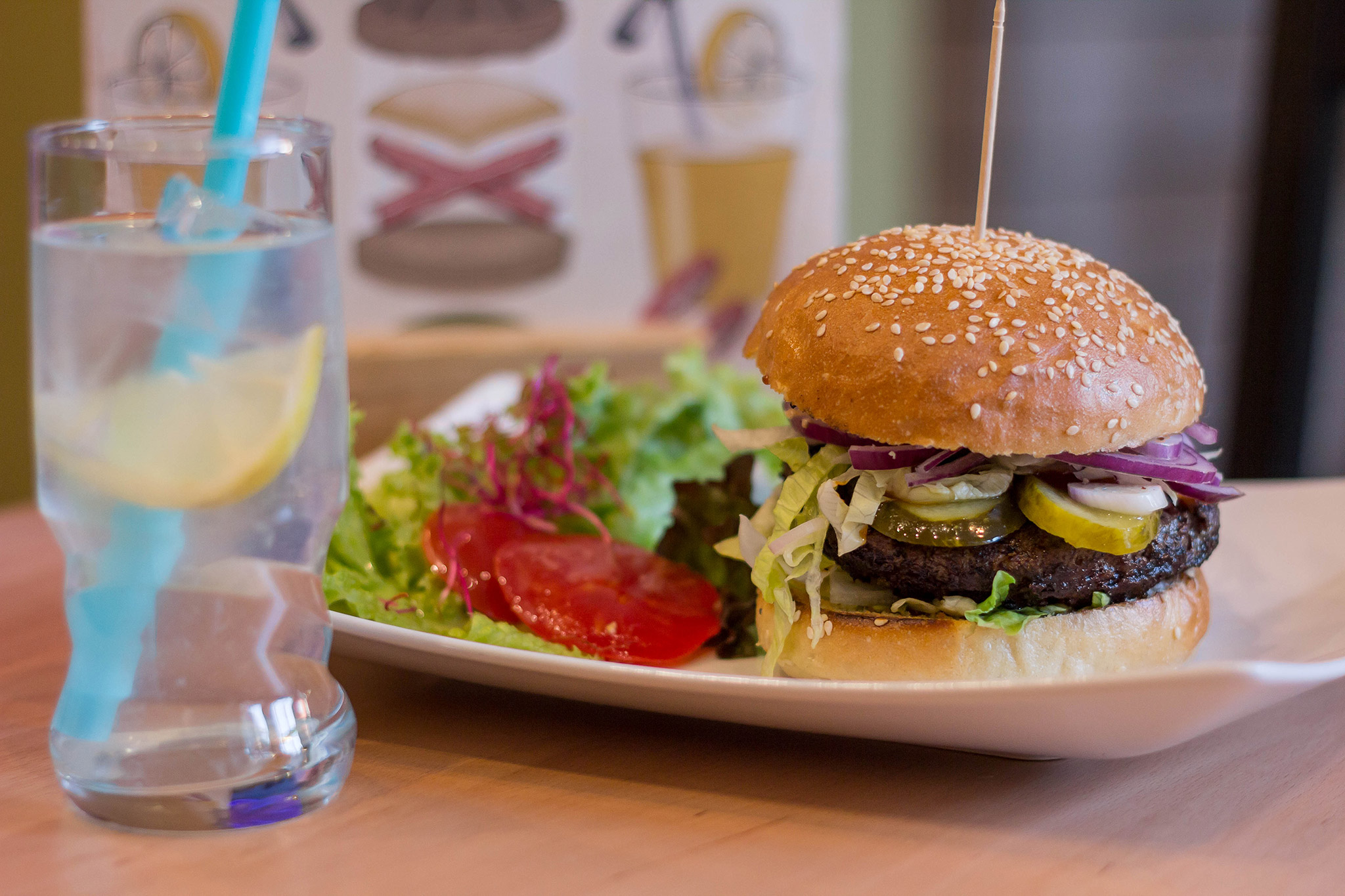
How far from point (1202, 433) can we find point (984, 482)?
1.21 feet

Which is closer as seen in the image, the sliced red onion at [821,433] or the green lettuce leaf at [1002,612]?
the green lettuce leaf at [1002,612]

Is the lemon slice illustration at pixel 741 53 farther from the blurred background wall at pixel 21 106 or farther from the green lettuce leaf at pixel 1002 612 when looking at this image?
the green lettuce leaf at pixel 1002 612

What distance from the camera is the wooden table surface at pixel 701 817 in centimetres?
112

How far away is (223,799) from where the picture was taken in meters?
1.17

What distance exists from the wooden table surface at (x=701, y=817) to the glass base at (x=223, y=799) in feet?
0.05

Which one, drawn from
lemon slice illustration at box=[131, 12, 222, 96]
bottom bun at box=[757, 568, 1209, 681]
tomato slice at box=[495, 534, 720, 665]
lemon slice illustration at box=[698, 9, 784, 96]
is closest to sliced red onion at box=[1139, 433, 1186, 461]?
bottom bun at box=[757, 568, 1209, 681]

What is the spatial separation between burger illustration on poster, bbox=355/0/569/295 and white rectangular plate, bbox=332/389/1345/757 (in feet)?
7.86

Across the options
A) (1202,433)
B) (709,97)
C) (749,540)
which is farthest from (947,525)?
(709,97)

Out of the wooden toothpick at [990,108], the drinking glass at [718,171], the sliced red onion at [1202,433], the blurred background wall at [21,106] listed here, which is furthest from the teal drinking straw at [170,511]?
the blurred background wall at [21,106]

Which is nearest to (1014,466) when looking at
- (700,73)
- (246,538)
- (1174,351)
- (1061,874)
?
(1174,351)

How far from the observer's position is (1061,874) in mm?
1142

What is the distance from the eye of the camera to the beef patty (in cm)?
152

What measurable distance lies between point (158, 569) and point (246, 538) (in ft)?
0.27

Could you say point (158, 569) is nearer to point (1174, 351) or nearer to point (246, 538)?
point (246, 538)
